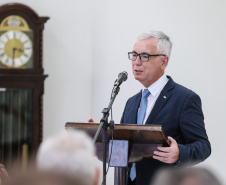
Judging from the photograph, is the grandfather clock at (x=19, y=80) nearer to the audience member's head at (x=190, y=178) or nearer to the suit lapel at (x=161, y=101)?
the suit lapel at (x=161, y=101)

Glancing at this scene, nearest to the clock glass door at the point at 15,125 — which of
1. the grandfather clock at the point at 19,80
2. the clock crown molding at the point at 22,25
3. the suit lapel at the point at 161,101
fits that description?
the grandfather clock at the point at 19,80

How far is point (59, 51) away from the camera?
20.9 ft

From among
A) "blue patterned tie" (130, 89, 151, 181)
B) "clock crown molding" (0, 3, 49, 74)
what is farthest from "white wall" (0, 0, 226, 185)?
"blue patterned tie" (130, 89, 151, 181)

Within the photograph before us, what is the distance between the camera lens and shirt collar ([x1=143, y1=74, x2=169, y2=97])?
3008mm

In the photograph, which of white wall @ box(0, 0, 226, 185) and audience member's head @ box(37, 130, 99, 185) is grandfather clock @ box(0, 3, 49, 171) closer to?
white wall @ box(0, 0, 226, 185)

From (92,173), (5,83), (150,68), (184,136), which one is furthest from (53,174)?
(5,83)

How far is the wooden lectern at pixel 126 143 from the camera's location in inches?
93.7

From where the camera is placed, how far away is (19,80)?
19.2 feet

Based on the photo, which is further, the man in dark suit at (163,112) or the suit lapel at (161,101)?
the suit lapel at (161,101)

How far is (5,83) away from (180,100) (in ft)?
11.4

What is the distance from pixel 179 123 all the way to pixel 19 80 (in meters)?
3.45

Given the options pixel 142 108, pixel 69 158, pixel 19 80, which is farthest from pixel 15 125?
pixel 69 158

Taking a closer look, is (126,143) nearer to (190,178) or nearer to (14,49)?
(190,178)

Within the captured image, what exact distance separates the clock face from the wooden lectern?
3485 mm
